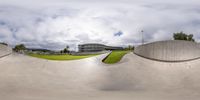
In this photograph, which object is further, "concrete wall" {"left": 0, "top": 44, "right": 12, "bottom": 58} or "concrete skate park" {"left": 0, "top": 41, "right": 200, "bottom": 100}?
"concrete wall" {"left": 0, "top": 44, "right": 12, "bottom": 58}

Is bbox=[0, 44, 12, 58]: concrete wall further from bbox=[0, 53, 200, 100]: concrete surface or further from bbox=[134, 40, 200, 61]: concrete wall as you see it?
Result: bbox=[134, 40, 200, 61]: concrete wall

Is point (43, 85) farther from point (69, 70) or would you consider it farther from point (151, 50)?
point (151, 50)

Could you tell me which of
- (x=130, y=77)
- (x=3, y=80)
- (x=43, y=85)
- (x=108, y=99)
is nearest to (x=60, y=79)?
(x=43, y=85)

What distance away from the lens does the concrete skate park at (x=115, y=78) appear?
38.9 feet

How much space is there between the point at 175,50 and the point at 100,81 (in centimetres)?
975

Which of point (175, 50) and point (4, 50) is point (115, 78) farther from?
point (4, 50)

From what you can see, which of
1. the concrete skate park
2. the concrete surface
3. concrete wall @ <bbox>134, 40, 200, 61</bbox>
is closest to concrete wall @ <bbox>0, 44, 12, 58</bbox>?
the concrete skate park

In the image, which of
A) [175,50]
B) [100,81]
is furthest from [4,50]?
[175,50]

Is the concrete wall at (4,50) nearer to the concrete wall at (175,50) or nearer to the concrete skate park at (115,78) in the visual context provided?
the concrete skate park at (115,78)

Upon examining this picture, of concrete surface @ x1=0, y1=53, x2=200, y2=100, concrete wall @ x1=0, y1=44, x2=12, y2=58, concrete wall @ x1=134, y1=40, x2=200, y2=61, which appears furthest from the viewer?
concrete wall @ x1=0, y1=44, x2=12, y2=58

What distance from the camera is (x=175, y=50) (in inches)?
862

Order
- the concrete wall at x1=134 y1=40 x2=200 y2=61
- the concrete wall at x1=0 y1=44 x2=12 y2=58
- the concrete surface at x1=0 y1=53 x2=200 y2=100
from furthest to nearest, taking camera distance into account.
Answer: the concrete wall at x1=0 y1=44 x2=12 y2=58 → the concrete wall at x1=134 y1=40 x2=200 y2=61 → the concrete surface at x1=0 y1=53 x2=200 y2=100

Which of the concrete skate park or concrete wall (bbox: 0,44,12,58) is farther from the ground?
concrete wall (bbox: 0,44,12,58)

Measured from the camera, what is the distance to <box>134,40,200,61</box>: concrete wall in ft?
70.9
